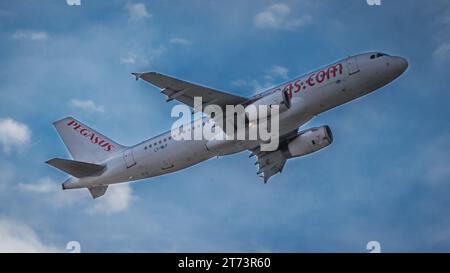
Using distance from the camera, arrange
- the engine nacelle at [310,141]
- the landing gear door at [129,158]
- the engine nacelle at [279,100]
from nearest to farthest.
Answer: the engine nacelle at [279,100], the landing gear door at [129,158], the engine nacelle at [310,141]

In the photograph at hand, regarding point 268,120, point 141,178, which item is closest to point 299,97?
point 268,120

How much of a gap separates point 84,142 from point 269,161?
11980 millimetres

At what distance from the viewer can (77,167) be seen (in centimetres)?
3991

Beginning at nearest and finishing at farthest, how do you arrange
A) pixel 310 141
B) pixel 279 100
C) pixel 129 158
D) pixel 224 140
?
pixel 279 100 < pixel 224 140 < pixel 129 158 < pixel 310 141

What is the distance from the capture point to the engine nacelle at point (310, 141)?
4075 cm

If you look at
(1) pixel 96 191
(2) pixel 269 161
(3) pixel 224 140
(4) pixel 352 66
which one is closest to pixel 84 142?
(1) pixel 96 191

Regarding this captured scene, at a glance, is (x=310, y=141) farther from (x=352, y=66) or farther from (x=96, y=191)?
(x=96, y=191)

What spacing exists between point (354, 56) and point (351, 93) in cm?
215

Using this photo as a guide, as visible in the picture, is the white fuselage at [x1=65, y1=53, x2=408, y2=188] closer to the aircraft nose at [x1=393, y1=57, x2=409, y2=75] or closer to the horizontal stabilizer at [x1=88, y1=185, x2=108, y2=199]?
the aircraft nose at [x1=393, y1=57, x2=409, y2=75]

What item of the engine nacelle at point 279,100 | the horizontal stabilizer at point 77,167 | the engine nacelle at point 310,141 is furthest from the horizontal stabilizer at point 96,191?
the engine nacelle at point 310,141

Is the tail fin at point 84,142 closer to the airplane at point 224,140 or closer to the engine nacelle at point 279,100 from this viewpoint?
the airplane at point 224,140

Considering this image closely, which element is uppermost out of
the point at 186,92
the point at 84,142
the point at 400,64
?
the point at 400,64

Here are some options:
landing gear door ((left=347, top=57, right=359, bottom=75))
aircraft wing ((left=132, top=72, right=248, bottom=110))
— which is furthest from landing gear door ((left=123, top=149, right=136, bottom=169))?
landing gear door ((left=347, top=57, right=359, bottom=75))

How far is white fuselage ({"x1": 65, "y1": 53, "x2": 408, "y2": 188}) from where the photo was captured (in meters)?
35.9
